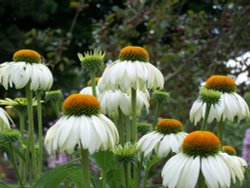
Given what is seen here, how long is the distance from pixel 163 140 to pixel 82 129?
22 cm

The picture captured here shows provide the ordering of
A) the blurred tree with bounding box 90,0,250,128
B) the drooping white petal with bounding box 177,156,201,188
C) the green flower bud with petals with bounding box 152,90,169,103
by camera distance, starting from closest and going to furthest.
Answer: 1. the drooping white petal with bounding box 177,156,201,188
2. the green flower bud with petals with bounding box 152,90,169,103
3. the blurred tree with bounding box 90,0,250,128

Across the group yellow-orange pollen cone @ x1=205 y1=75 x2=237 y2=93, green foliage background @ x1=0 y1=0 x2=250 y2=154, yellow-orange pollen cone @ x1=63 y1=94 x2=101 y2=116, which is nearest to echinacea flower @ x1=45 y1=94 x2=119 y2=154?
yellow-orange pollen cone @ x1=63 y1=94 x2=101 y2=116

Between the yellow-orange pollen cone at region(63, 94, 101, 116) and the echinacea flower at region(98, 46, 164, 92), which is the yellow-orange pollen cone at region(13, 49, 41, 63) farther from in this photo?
the yellow-orange pollen cone at region(63, 94, 101, 116)

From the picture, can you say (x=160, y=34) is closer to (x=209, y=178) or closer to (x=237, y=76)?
(x=237, y=76)

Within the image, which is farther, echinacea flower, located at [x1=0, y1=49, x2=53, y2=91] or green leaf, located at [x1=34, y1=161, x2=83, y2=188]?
echinacea flower, located at [x1=0, y1=49, x2=53, y2=91]

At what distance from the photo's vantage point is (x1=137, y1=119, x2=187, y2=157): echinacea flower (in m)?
1.01

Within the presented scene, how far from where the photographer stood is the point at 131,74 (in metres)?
1.08

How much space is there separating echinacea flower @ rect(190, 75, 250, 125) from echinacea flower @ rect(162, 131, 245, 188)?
164 mm

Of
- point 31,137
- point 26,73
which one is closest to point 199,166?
point 31,137

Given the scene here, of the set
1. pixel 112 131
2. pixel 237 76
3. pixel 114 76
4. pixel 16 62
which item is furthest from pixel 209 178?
pixel 237 76

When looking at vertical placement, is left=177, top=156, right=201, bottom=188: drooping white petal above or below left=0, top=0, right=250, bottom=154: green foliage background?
below

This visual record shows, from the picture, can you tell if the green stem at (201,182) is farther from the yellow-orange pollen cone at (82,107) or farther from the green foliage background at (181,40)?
the green foliage background at (181,40)

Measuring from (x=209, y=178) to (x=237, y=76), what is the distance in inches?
81.6

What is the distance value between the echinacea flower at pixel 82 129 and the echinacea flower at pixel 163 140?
0.37 feet
